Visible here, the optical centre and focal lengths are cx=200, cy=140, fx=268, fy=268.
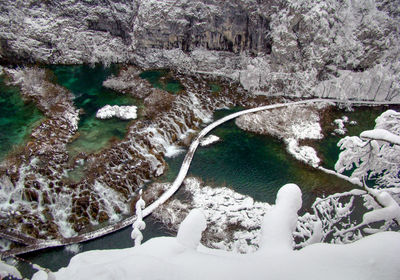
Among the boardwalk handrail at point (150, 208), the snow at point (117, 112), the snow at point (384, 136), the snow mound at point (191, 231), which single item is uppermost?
the snow at point (384, 136)

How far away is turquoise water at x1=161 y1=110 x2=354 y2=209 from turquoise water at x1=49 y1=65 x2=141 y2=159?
682 centimetres

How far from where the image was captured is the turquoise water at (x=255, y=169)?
867 inches

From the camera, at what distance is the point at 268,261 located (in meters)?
3.70

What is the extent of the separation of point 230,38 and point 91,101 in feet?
72.2

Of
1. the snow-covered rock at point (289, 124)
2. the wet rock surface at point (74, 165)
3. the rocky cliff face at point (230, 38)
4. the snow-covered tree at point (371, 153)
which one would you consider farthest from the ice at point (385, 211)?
the rocky cliff face at point (230, 38)

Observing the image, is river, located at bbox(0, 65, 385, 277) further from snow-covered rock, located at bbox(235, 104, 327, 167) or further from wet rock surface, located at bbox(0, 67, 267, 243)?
wet rock surface, located at bbox(0, 67, 267, 243)

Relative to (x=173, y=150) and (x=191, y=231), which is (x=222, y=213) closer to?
(x=173, y=150)

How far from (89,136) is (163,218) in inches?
468

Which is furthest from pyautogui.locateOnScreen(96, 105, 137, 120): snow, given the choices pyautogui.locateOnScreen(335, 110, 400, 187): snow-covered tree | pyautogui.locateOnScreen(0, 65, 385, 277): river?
pyautogui.locateOnScreen(335, 110, 400, 187): snow-covered tree

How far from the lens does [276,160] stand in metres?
25.6

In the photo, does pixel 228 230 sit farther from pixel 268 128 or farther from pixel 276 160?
pixel 268 128

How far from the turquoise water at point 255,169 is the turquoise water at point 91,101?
22.4ft

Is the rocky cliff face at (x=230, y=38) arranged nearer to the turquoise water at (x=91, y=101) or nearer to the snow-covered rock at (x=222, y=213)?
the turquoise water at (x=91, y=101)

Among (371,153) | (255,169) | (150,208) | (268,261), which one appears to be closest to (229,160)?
(255,169)
